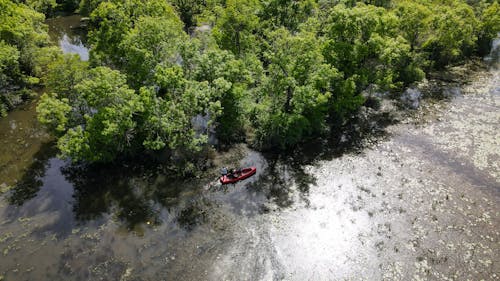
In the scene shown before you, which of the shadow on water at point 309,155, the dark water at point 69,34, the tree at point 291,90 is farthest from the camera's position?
the dark water at point 69,34

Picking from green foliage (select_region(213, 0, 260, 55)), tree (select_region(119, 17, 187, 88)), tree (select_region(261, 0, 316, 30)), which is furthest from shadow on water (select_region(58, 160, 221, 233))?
tree (select_region(261, 0, 316, 30))

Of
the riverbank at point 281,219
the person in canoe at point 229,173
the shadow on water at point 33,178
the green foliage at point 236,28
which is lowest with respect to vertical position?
the riverbank at point 281,219

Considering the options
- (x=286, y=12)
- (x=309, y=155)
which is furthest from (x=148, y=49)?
(x=286, y=12)

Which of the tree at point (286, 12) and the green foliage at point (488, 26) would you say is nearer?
the tree at point (286, 12)

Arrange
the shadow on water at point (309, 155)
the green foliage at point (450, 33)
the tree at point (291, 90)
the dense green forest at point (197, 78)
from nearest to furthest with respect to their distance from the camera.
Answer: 1. the dense green forest at point (197, 78)
2. the shadow on water at point (309, 155)
3. the tree at point (291, 90)
4. the green foliage at point (450, 33)

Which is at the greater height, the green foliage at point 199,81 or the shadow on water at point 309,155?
the green foliage at point 199,81

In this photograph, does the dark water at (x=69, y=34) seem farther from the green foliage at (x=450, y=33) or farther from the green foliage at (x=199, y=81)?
the green foliage at (x=450, y=33)

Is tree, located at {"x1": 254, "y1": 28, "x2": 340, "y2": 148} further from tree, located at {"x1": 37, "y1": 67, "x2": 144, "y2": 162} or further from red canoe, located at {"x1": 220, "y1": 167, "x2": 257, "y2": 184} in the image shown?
tree, located at {"x1": 37, "y1": 67, "x2": 144, "y2": 162}

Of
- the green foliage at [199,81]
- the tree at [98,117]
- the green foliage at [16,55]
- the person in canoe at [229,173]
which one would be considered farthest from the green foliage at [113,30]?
the person in canoe at [229,173]
